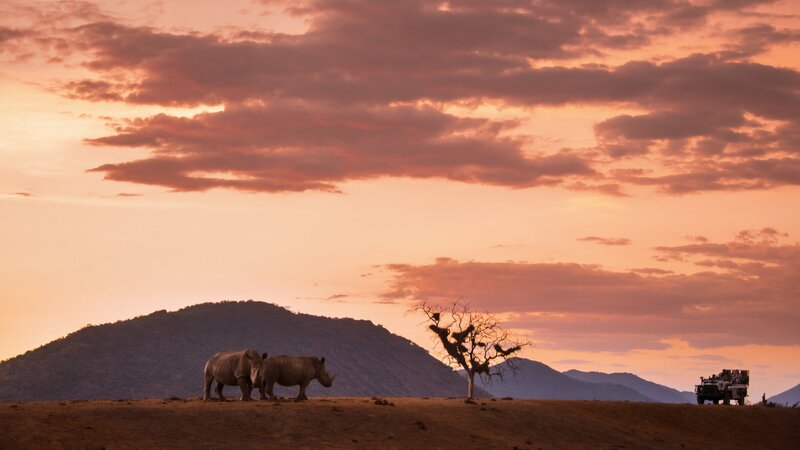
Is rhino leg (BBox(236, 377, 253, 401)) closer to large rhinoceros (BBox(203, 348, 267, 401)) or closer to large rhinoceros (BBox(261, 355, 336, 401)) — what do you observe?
large rhinoceros (BBox(203, 348, 267, 401))

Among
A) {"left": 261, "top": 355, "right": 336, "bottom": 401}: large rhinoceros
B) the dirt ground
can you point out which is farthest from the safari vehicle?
{"left": 261, "top": 355, "right": 336, "bottom": 401}: large rhinoceros

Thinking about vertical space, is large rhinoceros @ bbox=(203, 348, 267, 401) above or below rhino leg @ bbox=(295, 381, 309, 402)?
above

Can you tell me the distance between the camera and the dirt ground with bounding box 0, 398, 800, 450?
173 feet

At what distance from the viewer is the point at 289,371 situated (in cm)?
6719

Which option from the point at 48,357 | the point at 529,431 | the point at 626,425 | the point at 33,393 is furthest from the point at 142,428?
the point at 48,357

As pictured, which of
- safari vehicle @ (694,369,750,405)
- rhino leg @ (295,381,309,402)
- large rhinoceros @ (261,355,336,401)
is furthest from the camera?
safari vehicle @ (694,369,750,405)

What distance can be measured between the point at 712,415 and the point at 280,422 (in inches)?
1519

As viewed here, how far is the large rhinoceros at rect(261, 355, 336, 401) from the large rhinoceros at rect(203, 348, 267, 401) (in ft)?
1.44

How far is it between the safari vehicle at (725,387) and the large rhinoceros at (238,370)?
44.4 meters

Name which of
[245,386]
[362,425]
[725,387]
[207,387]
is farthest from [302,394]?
[725,387]

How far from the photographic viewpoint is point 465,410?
67.7 meters

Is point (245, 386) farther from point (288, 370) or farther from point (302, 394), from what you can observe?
point (302, 394)

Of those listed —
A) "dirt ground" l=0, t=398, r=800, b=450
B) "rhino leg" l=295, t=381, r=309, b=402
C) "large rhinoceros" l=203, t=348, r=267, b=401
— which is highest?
"large rhinoceros" l=203, t=348, r=267, b=401

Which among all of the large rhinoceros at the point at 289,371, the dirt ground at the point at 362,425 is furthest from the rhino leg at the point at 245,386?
the dirt ground at the point at 362,425
